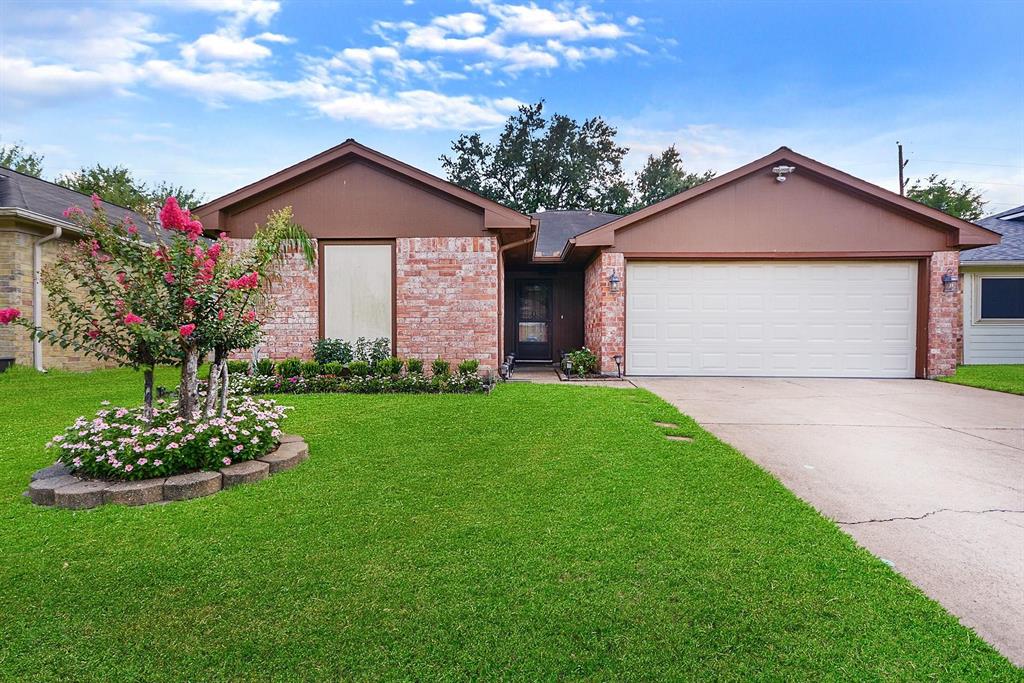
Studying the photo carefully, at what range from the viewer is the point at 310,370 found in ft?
26.1

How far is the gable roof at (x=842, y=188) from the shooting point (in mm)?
9070

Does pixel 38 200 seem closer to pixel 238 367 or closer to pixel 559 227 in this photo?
pixel 238 367

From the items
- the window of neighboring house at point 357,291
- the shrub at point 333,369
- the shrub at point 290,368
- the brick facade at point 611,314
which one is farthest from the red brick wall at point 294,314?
the brick facade at point 611,314

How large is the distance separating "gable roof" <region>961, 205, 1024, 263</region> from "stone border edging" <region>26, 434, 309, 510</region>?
16086 millimetres

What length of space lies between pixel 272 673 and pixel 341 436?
331cm

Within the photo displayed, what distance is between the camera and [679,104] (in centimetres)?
1645

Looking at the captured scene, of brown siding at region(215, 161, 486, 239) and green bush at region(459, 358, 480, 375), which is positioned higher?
brown siding at region(215, 161, 486, 239)

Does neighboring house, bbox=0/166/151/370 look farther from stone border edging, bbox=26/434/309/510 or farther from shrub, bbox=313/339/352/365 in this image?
stone border edging, bbox=26/434/309/510

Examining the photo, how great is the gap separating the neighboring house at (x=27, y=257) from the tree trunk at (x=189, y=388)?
7.09 m

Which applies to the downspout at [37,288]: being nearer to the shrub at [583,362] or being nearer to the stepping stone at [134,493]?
the stepping stone at [134,493]

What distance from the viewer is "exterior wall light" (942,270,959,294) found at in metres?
9.16

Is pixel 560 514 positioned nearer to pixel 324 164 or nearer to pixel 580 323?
pixel 324 164

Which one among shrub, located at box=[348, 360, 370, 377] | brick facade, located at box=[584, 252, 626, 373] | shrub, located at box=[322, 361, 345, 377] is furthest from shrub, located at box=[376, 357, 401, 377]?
brick facade, located at box=[584, 252, 626, 373]

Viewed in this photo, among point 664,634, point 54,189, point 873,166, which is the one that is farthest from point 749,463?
point 873,166
